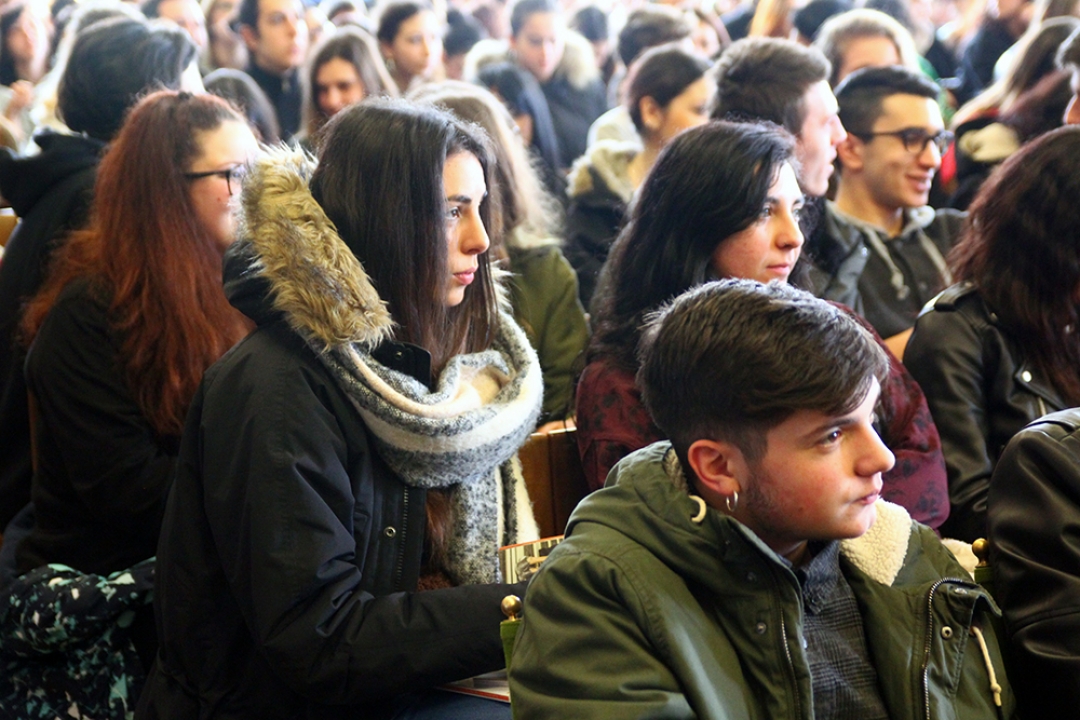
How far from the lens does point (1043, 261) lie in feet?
9.00

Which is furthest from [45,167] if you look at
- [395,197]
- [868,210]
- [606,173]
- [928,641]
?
[928,641]

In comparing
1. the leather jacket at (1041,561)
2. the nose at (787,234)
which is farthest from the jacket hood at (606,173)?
the leather jacket at (1041,561)

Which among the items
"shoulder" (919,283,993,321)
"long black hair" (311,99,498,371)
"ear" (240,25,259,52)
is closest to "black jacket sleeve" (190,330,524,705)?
"long black hair" (311,99,498,371)

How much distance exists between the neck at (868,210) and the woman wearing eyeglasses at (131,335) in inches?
81.7

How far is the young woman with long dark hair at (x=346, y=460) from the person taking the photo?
1967mm

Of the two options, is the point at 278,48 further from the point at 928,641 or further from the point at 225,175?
the point at 928,641

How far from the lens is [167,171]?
8.87ft

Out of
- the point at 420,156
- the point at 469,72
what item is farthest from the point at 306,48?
the point at 420,156

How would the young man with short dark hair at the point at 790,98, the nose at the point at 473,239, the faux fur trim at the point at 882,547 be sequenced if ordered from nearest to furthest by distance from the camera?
the faux fur trim at the point at 882,547 → the nose at the point at 473,239 → the young man with short dark hair at the point at 790,98

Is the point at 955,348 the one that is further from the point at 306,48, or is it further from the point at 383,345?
the point at 306,48

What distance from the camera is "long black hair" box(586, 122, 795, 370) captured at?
8.63 feet

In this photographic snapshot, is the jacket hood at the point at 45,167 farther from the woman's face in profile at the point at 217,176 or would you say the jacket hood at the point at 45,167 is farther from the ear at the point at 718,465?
the ear at the point at 718,465

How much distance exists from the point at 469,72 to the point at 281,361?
13.9 ft

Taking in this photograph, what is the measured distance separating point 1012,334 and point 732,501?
1.34m
